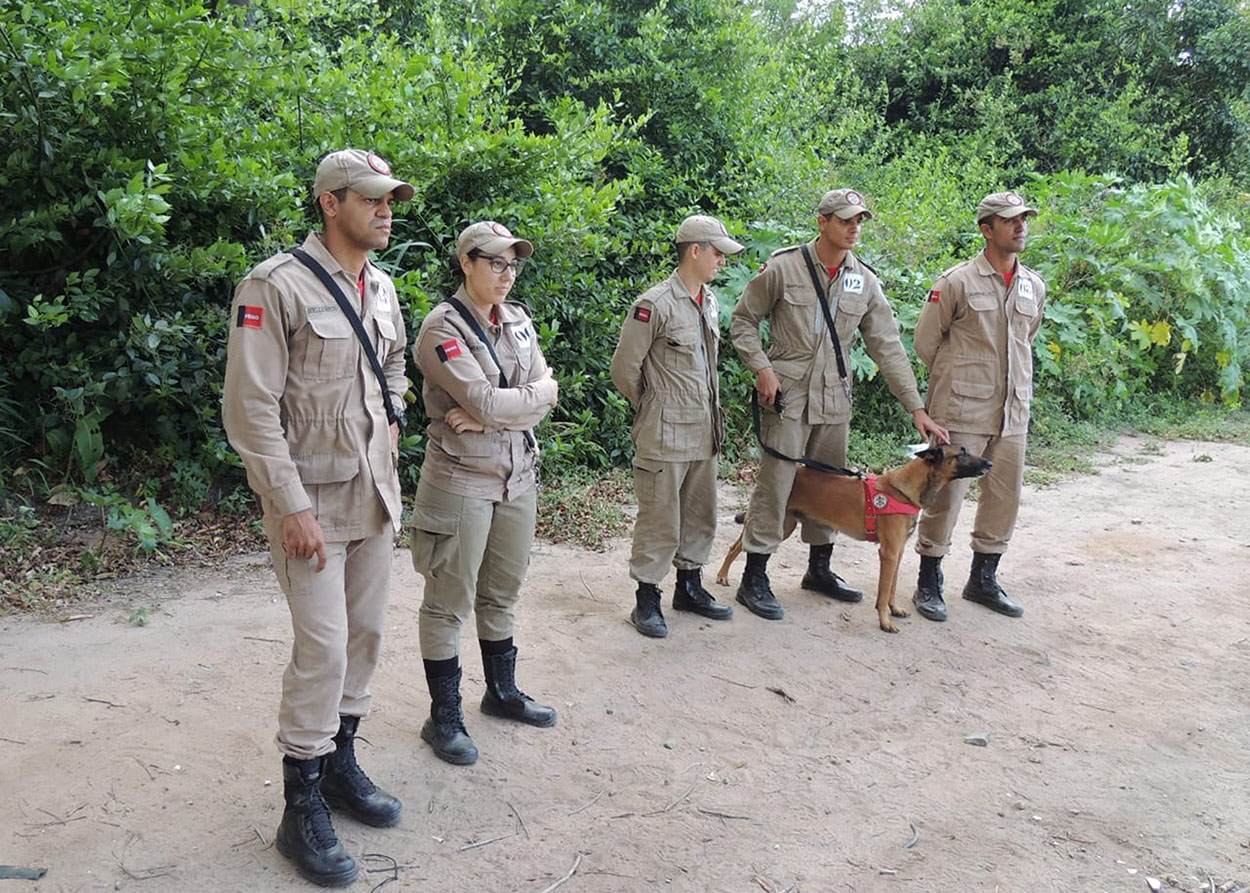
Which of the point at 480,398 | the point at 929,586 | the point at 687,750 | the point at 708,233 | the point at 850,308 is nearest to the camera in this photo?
the point at 480,398

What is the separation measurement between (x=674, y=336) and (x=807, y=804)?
7.43ft

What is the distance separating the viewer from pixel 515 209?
677cm

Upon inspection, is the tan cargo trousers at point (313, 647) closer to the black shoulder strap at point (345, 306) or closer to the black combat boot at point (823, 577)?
the black shoulder strap at point (345, 306)

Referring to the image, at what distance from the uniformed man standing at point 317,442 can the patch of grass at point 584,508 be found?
129 inches

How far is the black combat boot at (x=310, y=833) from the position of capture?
9.52 feet

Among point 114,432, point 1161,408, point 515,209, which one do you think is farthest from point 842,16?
point 114,432

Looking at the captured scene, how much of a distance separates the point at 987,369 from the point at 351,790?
387 centimetres

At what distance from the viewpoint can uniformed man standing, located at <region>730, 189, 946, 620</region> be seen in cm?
519

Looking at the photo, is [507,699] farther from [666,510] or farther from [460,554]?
[666,510]

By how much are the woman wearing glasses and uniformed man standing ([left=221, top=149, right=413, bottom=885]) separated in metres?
0.46

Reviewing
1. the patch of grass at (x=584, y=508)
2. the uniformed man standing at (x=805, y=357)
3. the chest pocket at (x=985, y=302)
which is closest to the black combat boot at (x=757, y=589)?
the uniformed man standing at (x=805, y=357)

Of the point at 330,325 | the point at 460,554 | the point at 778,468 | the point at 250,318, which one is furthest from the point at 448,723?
the point at 778,468

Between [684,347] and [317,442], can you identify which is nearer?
[317,442]

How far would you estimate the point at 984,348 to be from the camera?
529cm
